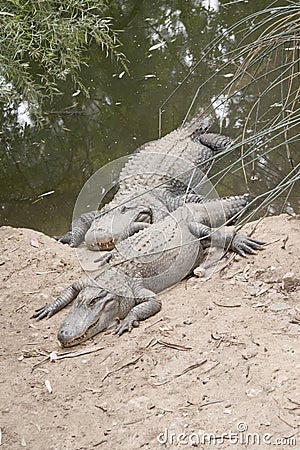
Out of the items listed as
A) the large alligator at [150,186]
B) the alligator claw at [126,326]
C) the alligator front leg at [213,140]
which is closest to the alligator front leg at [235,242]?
the large alligator at [150,186]

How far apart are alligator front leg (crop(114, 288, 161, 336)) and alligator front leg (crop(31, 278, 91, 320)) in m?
0.40

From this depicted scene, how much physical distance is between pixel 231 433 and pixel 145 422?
38cm

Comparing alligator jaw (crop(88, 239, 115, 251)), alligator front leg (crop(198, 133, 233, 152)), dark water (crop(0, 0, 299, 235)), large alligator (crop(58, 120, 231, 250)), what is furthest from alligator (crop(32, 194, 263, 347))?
alligator front leg (crop(198, 133, 233, 152))

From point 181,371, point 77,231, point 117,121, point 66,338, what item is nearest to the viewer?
point 181,371

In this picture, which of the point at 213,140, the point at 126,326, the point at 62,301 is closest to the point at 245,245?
the point at 126,326

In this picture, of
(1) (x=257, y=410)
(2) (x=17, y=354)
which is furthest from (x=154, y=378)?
(2) (x=17, y=354)

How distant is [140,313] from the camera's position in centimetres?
361

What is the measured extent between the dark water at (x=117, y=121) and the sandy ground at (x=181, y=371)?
1.32 metres

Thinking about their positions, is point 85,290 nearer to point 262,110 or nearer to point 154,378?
point 154,378

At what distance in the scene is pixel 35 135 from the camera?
647 centimetres

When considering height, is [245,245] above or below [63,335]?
below

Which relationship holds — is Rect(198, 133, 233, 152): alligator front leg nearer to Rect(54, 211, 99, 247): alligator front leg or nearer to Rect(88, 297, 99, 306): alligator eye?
Rect(54, 211, 99, 247): alligator front leg

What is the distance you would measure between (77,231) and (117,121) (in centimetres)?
178

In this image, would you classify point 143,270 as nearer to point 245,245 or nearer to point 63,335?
point 245,245
